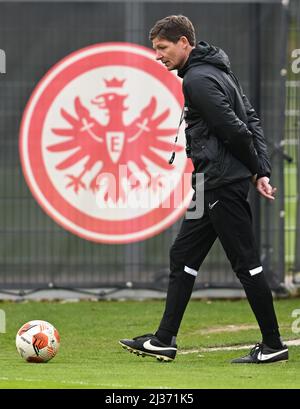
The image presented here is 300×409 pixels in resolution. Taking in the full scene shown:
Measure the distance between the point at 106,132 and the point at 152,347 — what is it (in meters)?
5.06

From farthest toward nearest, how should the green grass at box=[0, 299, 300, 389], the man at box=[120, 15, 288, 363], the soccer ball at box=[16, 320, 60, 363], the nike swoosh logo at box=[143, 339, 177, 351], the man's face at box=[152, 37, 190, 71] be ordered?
the nike swoosh logo at box=[143, 339, 177, 351], the soccer ball at box=[16, 320, 60, 363], the man's face at box=[152, 37, 190, 71], the man at box=[120, 15, 288, 363], the green grass at box=[0, 299, 300, 389]

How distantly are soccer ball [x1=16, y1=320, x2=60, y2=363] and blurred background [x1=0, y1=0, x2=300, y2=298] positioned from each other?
4821 millimetres

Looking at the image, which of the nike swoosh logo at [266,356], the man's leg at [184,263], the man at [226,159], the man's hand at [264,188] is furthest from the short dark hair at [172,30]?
the nike swoosh logo at [266,356]

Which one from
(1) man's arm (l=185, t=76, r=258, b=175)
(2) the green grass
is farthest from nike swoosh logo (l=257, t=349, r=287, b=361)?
(1) man's arm (l=185, t=76, r=258, b=175)

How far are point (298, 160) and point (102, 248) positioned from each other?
2.43m

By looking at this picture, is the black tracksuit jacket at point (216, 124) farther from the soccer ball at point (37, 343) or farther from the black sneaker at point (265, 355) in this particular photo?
the soccer ball at point (37, 343)

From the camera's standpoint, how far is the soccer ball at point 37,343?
8766 mm

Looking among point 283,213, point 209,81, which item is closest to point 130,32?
point 283,213

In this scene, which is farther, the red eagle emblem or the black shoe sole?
the red eagle emblem

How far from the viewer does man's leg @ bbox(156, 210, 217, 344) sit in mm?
8906

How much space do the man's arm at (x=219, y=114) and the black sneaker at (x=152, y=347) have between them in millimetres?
1519

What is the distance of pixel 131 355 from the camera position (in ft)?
31.3

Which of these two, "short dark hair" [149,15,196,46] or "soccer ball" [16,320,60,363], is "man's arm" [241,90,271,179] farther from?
"soccer ball" [16,320,60,363]

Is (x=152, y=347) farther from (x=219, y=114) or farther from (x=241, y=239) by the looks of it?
(x=219, y=114)
